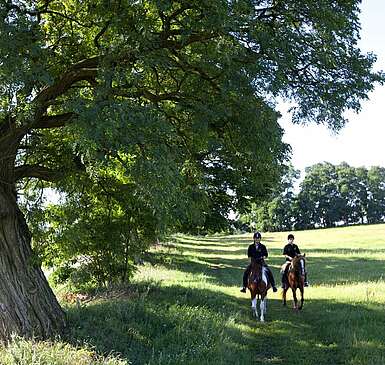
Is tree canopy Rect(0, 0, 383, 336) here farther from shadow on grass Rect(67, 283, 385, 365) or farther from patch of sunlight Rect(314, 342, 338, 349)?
patch of sunlight Rect(314, 342, 338, 349)

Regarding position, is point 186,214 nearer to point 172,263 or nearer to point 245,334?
point 245,334

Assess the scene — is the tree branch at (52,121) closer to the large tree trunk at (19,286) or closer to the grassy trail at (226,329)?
the large tree trunk at (19,286)

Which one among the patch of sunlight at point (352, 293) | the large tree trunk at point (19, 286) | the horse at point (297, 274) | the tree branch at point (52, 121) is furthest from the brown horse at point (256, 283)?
the tree branch at point (52, 121)

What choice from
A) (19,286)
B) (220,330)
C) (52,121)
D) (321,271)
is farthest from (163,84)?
(321,271)

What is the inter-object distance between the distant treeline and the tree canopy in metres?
121

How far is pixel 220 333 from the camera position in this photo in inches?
436

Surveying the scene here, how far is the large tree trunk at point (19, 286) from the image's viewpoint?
32.5ft

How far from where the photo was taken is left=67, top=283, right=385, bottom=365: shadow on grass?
379 inches

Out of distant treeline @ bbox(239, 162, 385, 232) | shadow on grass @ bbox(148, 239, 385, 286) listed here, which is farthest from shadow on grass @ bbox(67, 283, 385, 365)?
distant treeline @ bbox(239, 162, 385, 232)

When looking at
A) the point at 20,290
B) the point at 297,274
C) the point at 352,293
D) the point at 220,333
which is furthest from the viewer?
the point at 352,293

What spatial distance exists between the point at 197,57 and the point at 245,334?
6.91m

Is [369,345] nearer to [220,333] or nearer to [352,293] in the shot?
[220,333]

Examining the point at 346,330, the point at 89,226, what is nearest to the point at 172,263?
the point at 89,226

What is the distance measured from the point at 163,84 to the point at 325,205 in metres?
130
